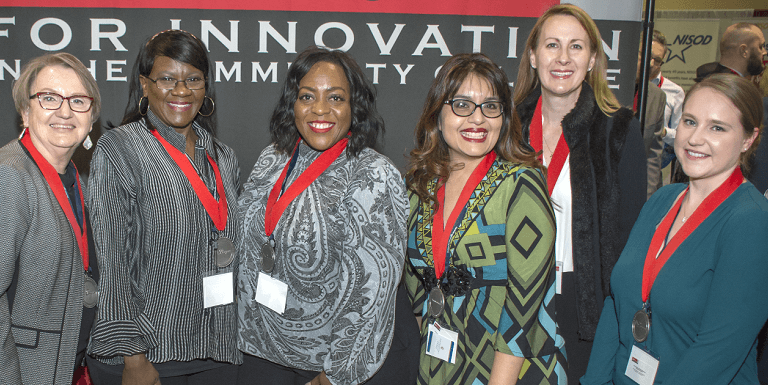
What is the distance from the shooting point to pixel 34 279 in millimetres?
2020

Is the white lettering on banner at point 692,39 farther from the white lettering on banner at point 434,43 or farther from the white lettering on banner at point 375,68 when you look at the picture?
the white lettering on banner at point 375,68

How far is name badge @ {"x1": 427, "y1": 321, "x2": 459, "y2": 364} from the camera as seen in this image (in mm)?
2025

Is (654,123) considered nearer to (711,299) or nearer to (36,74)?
(711,299)

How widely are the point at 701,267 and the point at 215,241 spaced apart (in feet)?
5.96

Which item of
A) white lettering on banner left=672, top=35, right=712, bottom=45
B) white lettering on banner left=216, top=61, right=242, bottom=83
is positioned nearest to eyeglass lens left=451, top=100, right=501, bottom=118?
white lettering on banner left=216, top=61, right=242, bottom=83

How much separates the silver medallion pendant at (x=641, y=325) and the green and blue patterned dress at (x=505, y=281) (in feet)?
0.88

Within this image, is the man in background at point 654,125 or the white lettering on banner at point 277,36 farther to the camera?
the man in background at point 654,125

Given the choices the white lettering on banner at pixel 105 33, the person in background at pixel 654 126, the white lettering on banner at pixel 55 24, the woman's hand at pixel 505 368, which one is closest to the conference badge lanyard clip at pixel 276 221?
the woman's hand at pixel 505 368

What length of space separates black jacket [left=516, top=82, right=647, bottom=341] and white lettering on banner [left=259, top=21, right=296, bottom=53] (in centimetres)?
201

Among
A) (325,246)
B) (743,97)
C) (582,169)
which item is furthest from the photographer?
(582,169)

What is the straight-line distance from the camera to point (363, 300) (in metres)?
2.09

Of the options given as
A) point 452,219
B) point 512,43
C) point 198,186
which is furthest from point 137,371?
point 512,43

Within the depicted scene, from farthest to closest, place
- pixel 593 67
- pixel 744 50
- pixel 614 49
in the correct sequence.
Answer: pixel 744 50, pixel 614 49, pixel 593 67

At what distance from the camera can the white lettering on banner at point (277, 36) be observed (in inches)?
148
